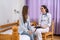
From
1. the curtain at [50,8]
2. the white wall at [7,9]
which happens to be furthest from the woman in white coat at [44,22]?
the curtain at [50,8]

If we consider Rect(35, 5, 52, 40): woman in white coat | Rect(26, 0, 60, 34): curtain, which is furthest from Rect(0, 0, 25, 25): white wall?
Rect(26, 0, 60, 34): curtain


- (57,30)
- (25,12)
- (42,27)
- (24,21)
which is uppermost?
(25,12)

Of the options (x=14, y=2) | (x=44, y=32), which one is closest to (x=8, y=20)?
(x=14, y=2)

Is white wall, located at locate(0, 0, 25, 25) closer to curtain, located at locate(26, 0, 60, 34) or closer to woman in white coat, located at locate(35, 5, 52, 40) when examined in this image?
woman in white coat, located at locate(35, 5, 52, 40)

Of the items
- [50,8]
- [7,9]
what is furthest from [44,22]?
[50,8]

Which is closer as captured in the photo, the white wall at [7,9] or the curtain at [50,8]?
the white wall at [7,9]

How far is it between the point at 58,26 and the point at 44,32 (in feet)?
6.23

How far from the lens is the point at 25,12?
314 centimetres

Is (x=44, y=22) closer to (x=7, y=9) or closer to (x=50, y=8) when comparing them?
(x=7, y=9)

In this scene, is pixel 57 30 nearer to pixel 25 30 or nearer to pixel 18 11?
pixel 18 11

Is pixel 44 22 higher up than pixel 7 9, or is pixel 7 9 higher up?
pixel 7 9

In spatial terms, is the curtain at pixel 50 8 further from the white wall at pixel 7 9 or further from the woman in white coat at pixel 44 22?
the woman in white coat at pixel 44 22

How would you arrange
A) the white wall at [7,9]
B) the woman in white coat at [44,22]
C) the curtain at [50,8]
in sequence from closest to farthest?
the white wall at [7,9], the woman in white coat at [44,22], the curtain at [50,8]

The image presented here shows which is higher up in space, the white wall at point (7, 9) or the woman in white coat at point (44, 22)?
the white wall at point (7, 9)
